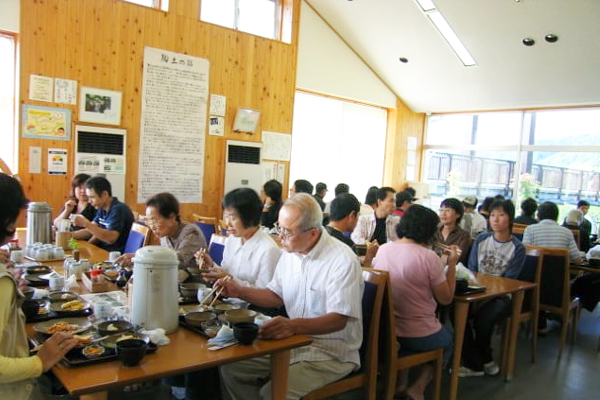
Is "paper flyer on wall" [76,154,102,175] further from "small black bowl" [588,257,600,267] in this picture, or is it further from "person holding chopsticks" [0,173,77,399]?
"small black bowl" [588,257,600,267]

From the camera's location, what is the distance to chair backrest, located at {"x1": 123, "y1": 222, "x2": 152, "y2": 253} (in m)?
3.07

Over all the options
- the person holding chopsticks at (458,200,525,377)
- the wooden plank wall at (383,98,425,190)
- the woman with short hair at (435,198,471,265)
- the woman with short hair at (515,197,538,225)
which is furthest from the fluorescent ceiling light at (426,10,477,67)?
the person holding chopsticks at (458,200,525,377)

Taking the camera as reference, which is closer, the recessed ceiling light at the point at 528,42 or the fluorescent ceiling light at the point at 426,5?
the recessed ceiling light at the point at 528,42

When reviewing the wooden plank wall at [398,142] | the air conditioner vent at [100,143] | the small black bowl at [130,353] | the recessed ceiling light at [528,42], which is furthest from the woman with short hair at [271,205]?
the wooden plank wall at [398,142]

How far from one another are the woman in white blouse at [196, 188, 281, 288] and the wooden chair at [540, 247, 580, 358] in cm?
224

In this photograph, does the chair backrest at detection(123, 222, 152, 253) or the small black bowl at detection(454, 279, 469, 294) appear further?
the chair backrest at detection(123, 222, 152, 253)

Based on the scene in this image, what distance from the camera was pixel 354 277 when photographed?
1.84 meters

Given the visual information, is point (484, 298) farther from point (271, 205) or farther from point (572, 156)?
point (572, 156)

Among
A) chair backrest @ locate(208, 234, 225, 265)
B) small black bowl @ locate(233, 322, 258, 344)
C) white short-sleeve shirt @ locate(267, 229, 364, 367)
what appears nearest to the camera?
small black bowl @ locate(233, 322, 258, 344)

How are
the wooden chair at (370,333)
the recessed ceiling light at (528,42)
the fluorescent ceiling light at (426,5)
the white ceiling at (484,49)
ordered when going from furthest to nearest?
1. the fluorescent ceiling light at (426,5)
2. the recessed ceiling light at (528,42)
3. the white ceiling at (484,49)
4. the wooden chair at (370,333)

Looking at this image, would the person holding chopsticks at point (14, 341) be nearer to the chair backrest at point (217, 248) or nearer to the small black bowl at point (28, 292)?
the small black bowl at point (28, 292)

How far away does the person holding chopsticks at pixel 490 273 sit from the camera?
313 centimetres

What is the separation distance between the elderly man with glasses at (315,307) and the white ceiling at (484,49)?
5.01 m

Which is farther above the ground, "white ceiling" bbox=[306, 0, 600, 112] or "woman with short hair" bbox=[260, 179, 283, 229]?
"white ceiling" bbox=[306, 0, 600, 112]
